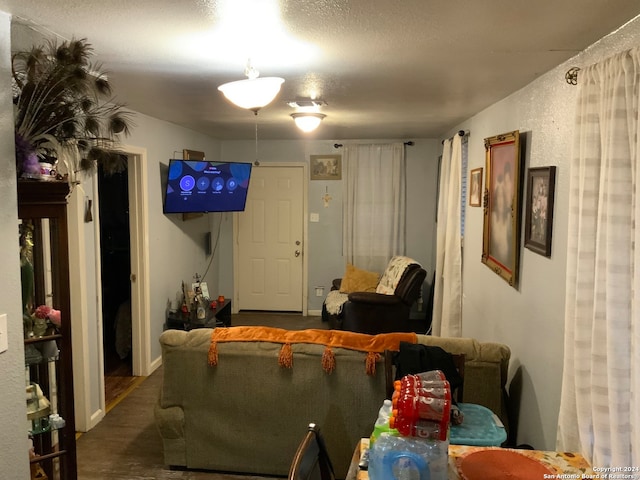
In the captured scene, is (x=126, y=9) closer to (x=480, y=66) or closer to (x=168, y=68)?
(x=168, y=68)

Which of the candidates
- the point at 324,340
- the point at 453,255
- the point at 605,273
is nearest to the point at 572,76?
the point at 605,273

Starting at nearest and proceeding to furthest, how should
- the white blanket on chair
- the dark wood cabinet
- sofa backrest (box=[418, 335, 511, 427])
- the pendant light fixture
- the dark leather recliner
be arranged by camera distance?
the dark wood cabinet
sofa backrest (box=[418, 335, 511, 427])
the pendant light fixture
the dark leather recliner
the white blanket on chair

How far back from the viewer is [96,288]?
3.74 meters

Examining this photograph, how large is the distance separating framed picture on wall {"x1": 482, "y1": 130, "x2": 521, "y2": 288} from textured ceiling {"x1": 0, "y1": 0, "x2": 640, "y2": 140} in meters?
0.35

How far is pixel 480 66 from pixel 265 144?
14.6 feet

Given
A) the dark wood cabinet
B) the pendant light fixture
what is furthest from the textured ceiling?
the dark wood cabinet

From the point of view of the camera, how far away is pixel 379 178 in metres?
6.59

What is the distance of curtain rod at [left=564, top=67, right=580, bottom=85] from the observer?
225 centimetres

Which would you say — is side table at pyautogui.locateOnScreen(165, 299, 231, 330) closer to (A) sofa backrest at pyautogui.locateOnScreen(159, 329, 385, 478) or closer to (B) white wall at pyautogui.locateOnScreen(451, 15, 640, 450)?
(A) sofa backrest at pyautogui.locateOnScreen(159, 329, 385, 478)

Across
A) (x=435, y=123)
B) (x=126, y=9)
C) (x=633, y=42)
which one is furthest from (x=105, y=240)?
(x=633, y=42)

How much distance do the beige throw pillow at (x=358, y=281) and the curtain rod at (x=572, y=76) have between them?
4114 millimetres

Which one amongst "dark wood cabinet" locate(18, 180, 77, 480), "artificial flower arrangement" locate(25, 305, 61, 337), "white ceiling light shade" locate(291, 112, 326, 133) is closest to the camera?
"dark wood cabinet" locate(18, 180, 77, 480)

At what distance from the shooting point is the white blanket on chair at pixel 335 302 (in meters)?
5.68

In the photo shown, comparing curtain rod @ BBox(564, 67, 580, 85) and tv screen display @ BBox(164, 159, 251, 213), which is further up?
curtain rod @ BBox(564, 67, 580, 85)
